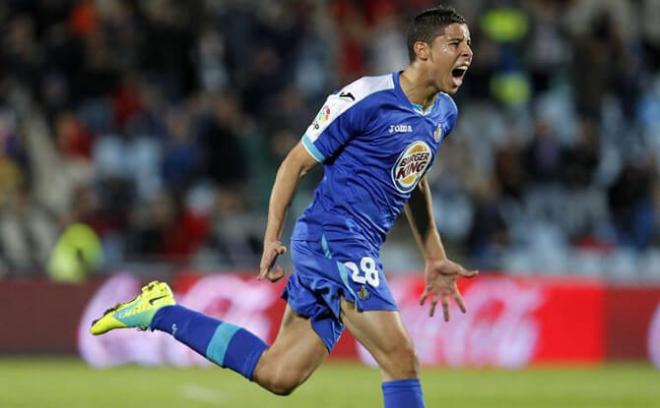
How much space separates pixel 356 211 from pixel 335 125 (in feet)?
1.36

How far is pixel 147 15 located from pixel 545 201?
4956 millimetres

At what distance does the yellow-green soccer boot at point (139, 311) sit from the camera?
701cm

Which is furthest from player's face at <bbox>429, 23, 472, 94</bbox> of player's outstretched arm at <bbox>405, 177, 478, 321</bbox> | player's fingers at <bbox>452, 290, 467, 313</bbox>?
player's fingers at <bbox>452, 290, 467, 313</bbox>

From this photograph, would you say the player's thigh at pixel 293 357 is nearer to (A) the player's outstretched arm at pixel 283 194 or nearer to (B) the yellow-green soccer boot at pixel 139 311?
(A) the player's outstretched arm at pixel 283 194

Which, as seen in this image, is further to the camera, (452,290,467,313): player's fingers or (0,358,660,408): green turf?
(0,358,660,408): green turf

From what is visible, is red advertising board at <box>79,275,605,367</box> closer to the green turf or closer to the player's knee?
the green turf

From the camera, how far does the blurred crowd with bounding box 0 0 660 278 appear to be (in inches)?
595

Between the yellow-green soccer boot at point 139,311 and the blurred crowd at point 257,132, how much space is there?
7.44 meters

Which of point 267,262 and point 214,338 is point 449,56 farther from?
point 214,338

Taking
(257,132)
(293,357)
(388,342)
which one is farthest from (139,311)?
(257,132)

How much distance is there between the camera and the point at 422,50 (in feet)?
21.8

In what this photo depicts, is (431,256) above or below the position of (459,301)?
above

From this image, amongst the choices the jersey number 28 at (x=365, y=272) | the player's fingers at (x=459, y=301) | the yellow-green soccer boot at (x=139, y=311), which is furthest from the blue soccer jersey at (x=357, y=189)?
the yellow-green soccer boot at (x=139, y=311)

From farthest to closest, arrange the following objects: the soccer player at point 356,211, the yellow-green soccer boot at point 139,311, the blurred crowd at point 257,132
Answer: the blurred crowd at point 257,132 < the yellow-green soccer boot at point 139,311 < the soccer player at point 356,211
